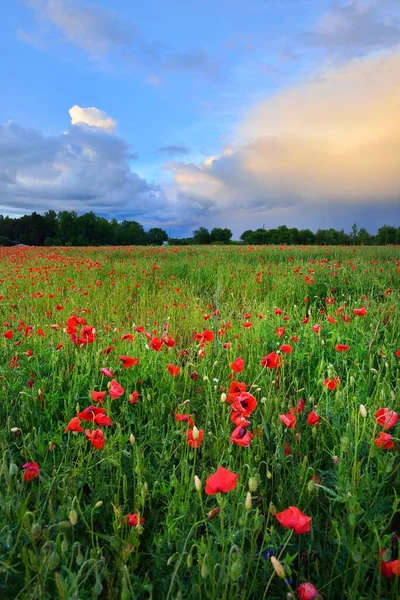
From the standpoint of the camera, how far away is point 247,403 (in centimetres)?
175

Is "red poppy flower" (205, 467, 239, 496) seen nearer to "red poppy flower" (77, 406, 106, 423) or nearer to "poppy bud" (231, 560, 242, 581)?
"poppy bud" (231, 560, 242, 581)

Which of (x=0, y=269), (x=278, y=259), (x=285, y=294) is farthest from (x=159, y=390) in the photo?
(x=278, y=259)

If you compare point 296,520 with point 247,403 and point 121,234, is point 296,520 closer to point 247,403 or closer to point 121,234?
point 247,403

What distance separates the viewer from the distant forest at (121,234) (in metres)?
60.8

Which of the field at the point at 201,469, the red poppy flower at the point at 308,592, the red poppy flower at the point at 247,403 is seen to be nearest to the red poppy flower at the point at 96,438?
the field at the point at 201,469

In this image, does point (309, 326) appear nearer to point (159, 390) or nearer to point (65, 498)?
point (159, 390)

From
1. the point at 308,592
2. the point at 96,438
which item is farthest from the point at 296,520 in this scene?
the point at 96,438

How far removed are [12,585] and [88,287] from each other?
20.4 feet

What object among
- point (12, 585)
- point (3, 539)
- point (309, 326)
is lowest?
point (12, 585)

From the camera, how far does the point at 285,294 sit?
6.23 metres

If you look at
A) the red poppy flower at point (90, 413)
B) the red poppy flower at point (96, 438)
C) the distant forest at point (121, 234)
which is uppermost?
the distant forest at point (121, 234)

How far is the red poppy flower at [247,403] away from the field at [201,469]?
13mm

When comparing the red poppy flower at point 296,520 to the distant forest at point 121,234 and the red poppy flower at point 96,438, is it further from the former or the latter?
the distant forest at point 121,234

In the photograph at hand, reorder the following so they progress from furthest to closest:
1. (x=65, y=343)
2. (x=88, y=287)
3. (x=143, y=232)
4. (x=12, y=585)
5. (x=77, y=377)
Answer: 1. (x=143, y=232)
2. (x=88, y=287)
3. (x=65, y=343)
4. (x=77, y=377)
5. (x=12, y=585)
